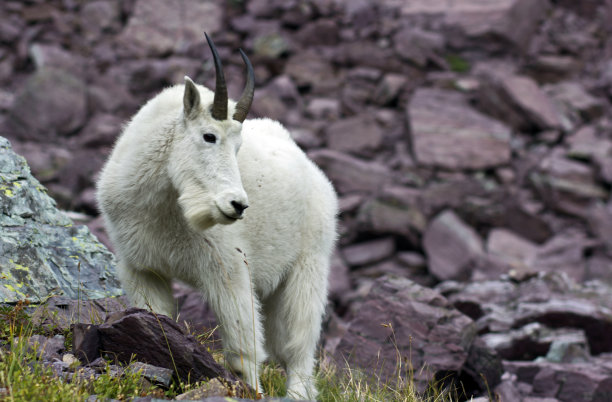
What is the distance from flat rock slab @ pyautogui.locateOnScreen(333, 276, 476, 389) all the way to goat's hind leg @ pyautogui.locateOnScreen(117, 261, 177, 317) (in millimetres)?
2053

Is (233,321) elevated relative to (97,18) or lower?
elevated

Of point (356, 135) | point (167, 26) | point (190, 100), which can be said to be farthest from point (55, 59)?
point (190, 100)

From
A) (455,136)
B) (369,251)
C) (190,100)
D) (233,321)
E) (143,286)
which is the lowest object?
(369,251)

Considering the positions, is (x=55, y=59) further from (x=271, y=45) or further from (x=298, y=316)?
(x=298, y=316)

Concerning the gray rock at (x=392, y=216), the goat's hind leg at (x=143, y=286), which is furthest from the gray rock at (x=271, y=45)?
the goat's hind leg at (x=143, y=286)

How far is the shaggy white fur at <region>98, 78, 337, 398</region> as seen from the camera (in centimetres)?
→ 453

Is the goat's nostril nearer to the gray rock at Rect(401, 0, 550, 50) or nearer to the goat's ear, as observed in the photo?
the goat's ear

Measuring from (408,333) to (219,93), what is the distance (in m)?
3.32

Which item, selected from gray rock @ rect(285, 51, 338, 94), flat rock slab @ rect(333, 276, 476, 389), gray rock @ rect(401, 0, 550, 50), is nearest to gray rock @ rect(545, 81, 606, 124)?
gray rock @ rect(401, 0, 550, 50)

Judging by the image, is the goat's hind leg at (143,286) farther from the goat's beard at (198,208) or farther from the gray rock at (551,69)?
the gray rock at (551,69)

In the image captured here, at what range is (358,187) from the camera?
18328mm

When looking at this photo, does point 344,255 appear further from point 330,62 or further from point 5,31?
point 5,31

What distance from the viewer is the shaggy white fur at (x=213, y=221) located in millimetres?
4531

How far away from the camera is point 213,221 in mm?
4426
